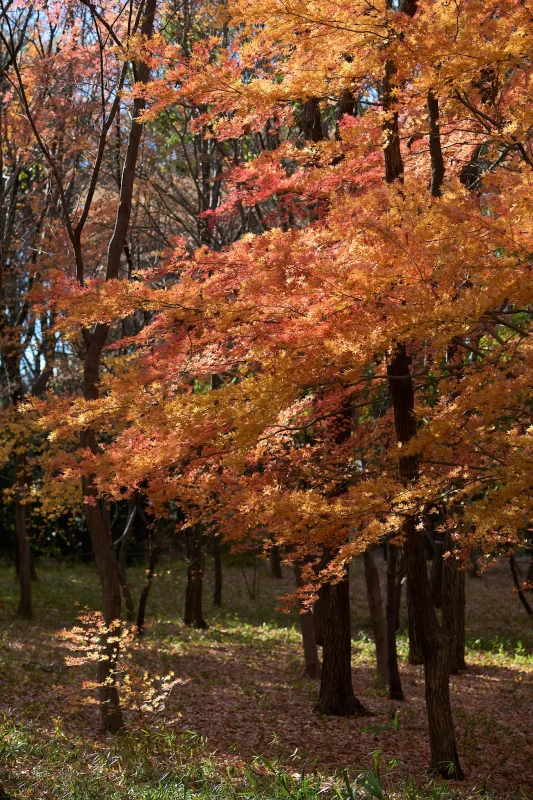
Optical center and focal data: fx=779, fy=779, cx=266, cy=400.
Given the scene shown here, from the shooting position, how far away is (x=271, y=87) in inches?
220

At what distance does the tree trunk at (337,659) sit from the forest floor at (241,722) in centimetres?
20

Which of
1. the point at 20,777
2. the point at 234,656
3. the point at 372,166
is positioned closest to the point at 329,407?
the point at 372,166

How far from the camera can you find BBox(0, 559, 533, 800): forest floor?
5.88 meters

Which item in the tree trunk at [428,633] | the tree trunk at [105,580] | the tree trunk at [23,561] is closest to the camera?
the tree trunk at [428,633]

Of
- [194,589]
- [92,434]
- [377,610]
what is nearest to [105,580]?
[92,434]

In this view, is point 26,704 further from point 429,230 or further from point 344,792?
point 429,230

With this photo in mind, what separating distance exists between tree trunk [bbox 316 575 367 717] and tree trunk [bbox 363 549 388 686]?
33.9 inches

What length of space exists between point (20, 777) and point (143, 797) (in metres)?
1.04

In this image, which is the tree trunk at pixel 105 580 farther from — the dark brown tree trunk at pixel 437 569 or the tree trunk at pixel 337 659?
the dark brown tree trunk at pixel 437 569

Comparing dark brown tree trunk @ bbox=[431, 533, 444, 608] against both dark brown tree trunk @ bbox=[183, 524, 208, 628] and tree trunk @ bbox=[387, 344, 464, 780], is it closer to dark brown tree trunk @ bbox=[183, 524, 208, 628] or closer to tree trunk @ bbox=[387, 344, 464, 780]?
dark brown tree trunk @ bbox=[183, 524, 208, 628]

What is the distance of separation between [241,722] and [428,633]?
3288 mm

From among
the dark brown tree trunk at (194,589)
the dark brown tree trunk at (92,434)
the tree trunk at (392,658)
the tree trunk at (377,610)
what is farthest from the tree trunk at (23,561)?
the dark brown tree trunk at (92,434)

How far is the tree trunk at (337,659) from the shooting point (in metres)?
9.57

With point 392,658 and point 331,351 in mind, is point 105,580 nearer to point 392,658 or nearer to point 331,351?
point 331,351
